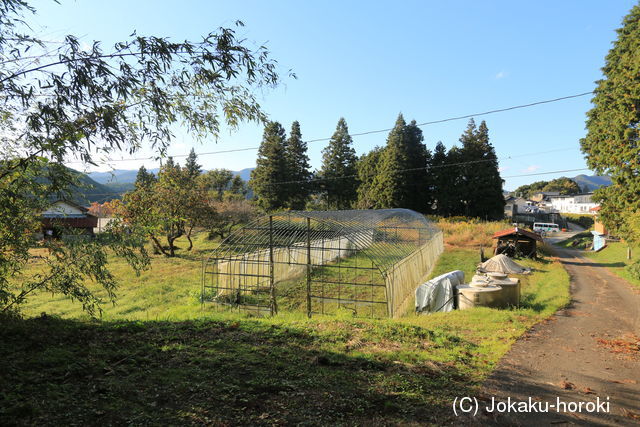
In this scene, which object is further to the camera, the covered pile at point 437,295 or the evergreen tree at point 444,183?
the evergreen tree at point 444,183

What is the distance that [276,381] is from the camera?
14.7 feet

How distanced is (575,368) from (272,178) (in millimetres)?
35149

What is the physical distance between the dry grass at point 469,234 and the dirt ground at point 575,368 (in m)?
15.8

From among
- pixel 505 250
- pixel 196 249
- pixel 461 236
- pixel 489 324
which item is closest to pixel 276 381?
pixel 489 324

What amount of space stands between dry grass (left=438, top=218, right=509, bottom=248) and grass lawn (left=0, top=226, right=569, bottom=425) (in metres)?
18.7

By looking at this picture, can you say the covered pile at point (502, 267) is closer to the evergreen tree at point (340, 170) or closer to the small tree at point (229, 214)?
the small tree at point (229, 214)

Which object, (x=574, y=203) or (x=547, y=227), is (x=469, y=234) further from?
(x=574, y=203)

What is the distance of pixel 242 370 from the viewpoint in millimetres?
4805

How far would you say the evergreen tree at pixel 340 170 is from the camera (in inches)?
1737

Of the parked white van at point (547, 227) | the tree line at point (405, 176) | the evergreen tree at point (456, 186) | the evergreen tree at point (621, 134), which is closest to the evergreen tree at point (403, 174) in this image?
the tree line at point (405, 176)

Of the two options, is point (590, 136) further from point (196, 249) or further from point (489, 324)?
point (196, 249)

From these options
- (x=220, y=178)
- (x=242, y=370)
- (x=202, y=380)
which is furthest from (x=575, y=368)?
(x=220, y=178)

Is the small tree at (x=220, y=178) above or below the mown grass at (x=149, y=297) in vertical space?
above

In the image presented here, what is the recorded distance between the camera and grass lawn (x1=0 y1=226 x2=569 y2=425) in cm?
364
